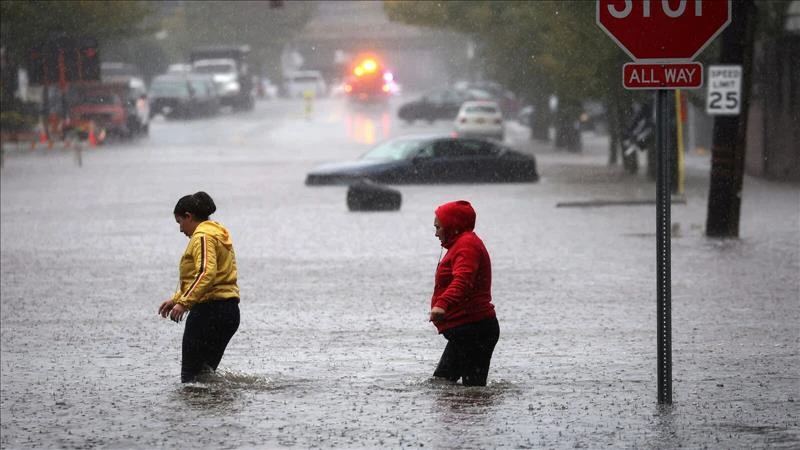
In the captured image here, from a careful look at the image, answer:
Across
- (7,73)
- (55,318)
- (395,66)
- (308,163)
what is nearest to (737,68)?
(55,318)

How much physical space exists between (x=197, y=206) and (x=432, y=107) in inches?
2357

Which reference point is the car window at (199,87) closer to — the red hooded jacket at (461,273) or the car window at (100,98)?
the car window at (100,98)

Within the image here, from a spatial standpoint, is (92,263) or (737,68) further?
(737,68)

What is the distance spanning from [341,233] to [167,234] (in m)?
2.41

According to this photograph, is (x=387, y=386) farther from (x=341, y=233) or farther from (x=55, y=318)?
(x=341, y=233)

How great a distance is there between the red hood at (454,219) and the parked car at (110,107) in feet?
157

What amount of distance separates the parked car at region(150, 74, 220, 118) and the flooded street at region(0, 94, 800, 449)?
40.7 metres

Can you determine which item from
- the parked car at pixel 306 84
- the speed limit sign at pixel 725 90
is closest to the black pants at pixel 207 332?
the speed limit sign at pixel 725 90

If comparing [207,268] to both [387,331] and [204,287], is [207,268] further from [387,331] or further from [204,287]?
[387,331]

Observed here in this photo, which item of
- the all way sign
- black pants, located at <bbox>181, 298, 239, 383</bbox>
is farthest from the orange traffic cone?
the all way sign

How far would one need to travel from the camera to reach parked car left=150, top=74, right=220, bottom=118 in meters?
71.3

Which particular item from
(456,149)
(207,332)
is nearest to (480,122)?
(456,149)

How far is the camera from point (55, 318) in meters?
14.7

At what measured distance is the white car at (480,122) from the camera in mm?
58219
